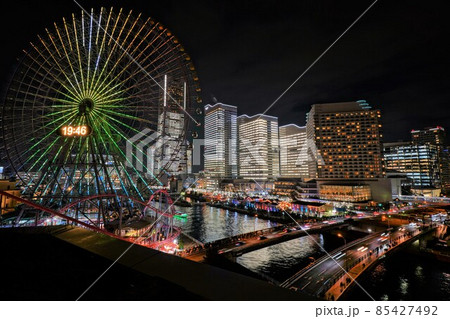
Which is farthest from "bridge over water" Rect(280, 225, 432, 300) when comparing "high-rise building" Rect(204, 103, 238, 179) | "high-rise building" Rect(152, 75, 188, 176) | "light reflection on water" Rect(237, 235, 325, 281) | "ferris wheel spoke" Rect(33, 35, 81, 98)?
"high-rise building" Rect(204, 103, 238, 179)

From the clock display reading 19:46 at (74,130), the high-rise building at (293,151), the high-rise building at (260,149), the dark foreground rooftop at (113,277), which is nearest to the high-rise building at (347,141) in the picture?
the high-rise building at (293,151)

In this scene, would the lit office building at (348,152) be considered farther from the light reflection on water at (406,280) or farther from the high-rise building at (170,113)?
the high-rise building at (170,113)

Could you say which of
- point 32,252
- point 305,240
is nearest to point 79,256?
point 32,252

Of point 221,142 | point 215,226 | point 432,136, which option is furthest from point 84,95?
point 432,136

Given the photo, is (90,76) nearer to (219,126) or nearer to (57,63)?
(57,63)

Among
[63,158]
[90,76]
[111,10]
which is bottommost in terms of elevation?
[63,158]

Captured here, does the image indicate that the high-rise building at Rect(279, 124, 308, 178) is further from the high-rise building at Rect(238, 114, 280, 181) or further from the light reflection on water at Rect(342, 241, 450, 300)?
the light reflection on water at Rect(342, 241, 450, 300)

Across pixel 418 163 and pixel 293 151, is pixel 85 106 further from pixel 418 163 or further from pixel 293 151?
pixel 418 163
